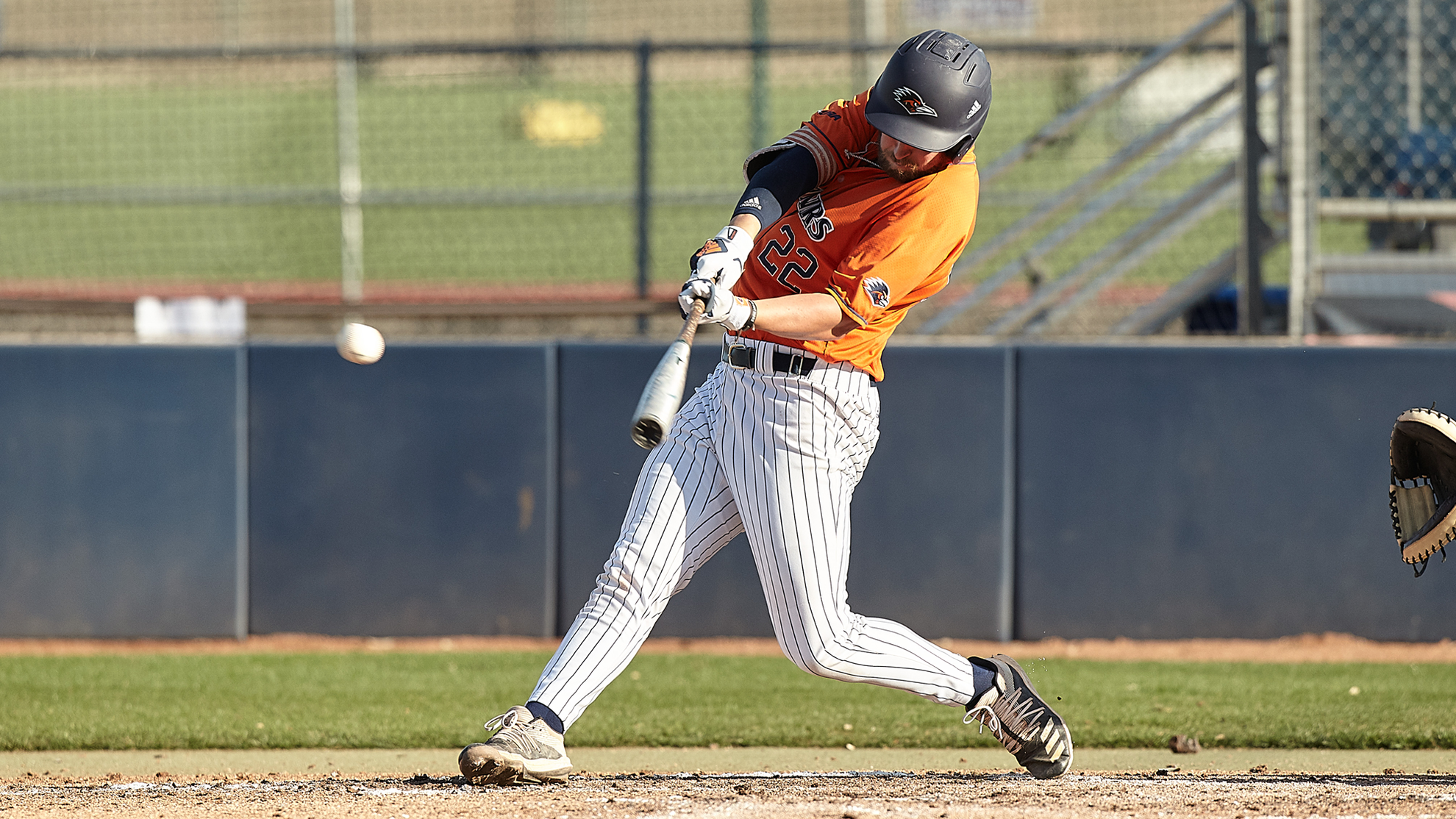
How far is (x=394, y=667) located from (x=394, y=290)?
21.4ft

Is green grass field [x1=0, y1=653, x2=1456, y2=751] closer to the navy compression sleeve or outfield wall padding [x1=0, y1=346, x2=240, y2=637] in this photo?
outfield wall padding [x1=0, y1=346, x2=240, y2=637]

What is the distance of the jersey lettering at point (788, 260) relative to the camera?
3152 millimetres

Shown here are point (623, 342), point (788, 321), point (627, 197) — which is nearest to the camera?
point (788, 321)

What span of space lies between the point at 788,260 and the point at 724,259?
0.91 feet

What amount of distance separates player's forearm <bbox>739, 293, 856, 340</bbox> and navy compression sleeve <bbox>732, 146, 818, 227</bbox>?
195mm

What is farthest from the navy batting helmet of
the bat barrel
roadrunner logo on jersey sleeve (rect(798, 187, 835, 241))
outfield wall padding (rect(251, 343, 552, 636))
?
outfield wall padding (rect(251, 343, 552, 636))

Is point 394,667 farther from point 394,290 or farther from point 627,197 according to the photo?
point 394,290

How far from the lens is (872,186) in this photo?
3162 mm

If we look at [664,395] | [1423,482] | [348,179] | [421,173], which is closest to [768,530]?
[664,395]

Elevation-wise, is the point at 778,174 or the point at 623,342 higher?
the point at 778,174

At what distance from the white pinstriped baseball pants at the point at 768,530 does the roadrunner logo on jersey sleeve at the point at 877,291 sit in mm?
188

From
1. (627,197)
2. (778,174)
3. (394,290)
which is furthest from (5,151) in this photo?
(778,174)

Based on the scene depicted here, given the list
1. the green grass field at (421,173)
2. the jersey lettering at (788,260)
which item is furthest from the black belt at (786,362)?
the green grass field at (421,173)

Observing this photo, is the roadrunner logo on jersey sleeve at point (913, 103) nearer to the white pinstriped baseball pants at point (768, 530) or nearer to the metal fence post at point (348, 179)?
the white pinstriped baseball pants at point (768, 530)
